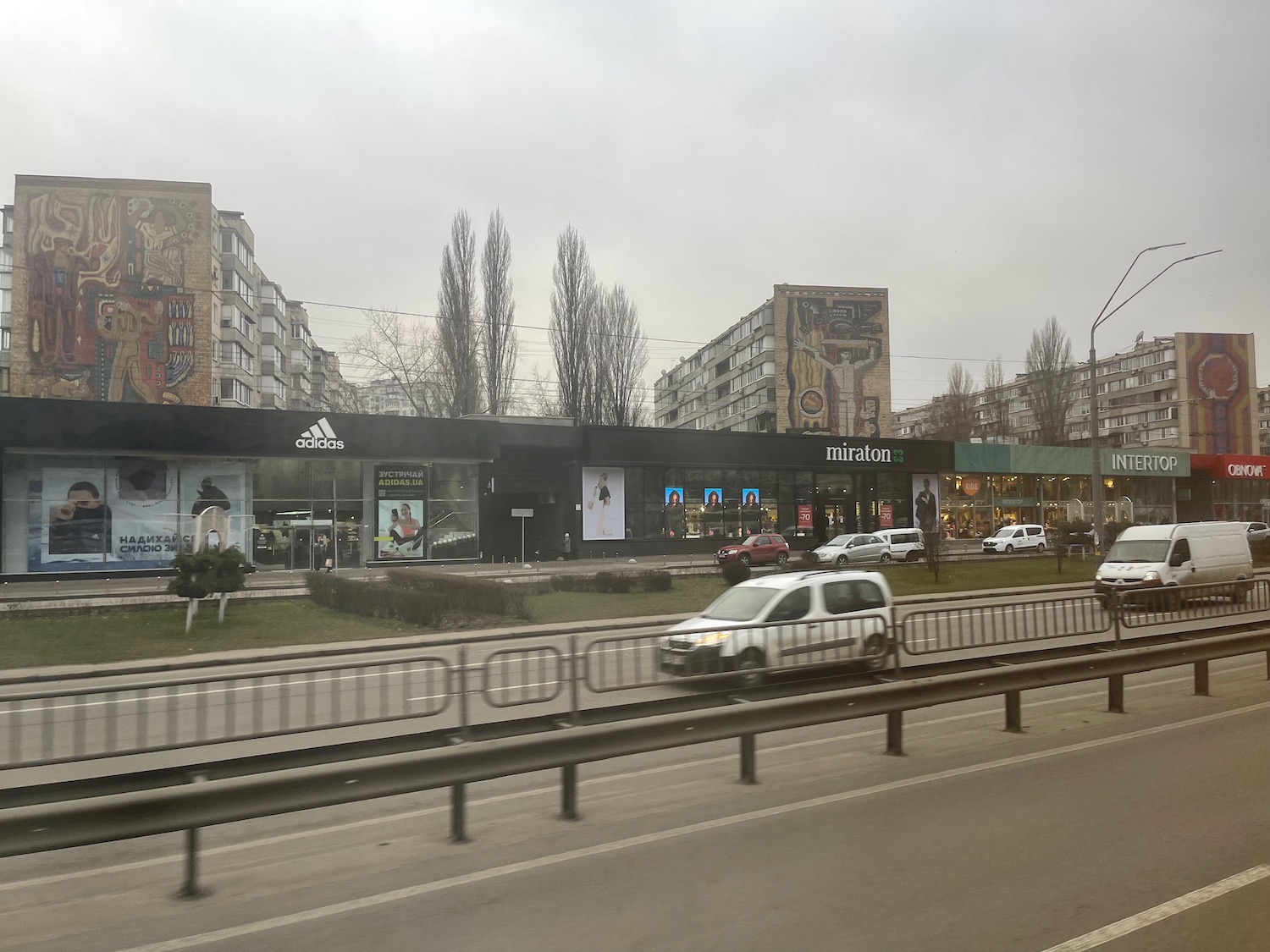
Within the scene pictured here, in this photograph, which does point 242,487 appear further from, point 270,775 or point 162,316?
point 270,775

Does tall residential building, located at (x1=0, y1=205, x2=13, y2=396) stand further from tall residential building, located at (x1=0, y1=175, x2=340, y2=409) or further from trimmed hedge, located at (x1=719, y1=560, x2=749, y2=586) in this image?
trimmed hedge, located at (x1=719, y1=560, x2=749, y2=586)

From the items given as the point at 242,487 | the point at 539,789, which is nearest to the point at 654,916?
the point at 539,789

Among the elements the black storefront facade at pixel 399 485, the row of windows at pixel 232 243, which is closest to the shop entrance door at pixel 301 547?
the black storefront facade at pixel 399 485

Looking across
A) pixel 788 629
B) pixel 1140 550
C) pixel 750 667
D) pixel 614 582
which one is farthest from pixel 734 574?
pixel 750 667

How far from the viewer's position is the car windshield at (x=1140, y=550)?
22.4m

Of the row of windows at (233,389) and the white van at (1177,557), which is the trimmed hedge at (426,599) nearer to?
the white van at (1177,557)

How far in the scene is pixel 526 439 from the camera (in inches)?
1639

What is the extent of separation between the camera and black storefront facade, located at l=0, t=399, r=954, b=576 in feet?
106

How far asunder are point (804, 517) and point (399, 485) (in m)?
21.7

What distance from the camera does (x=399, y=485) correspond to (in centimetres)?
3788

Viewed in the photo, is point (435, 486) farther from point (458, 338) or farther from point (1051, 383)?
point (1051, 383)

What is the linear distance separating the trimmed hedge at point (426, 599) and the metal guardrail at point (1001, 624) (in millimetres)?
12488

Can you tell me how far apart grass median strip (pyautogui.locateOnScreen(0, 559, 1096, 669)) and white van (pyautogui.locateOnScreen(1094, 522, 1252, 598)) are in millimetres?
5396

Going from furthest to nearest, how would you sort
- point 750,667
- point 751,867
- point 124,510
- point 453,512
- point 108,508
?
point 453,512 → point 124,510 → point 108,508 → point 750,667 → point 751,867
